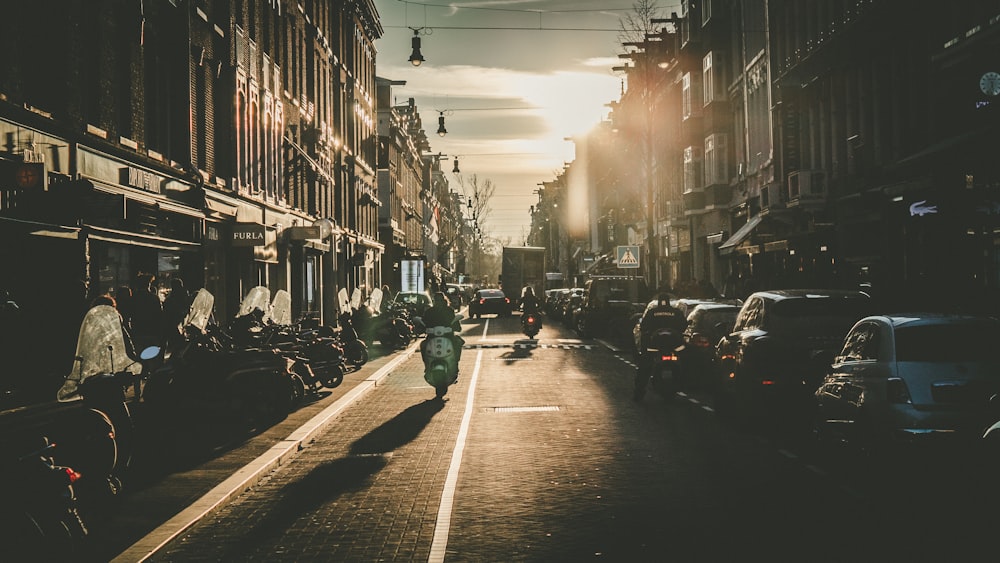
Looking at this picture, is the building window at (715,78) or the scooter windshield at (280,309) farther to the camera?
the building window at (715,78)

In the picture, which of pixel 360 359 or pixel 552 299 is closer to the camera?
pixel 360 359

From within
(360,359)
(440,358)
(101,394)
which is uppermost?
(101,394)

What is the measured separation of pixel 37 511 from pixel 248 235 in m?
24.3

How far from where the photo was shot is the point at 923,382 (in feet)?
30.5

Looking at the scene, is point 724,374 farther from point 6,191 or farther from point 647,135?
point 647,135

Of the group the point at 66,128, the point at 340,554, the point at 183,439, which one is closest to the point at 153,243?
the point at 66,128

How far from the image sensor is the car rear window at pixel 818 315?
521 inches

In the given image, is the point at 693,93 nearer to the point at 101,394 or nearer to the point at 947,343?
the point at 947,343

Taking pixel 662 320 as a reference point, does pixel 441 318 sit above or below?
above

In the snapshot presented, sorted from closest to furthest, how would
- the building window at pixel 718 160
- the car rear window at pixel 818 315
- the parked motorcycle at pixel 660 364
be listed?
the car rear window at pixel 818 315, the parked motorcycle at pixel 660 364, the building window at pixel 718 160

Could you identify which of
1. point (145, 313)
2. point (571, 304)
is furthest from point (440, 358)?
point (571, 304)

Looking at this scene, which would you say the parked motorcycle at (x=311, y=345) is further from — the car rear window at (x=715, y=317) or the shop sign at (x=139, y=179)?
the car rear window at (x=715, y=317)

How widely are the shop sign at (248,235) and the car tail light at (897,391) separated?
890 inches

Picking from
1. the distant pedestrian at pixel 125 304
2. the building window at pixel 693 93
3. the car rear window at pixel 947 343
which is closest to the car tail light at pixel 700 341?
the car rear window at pixel 947 343
